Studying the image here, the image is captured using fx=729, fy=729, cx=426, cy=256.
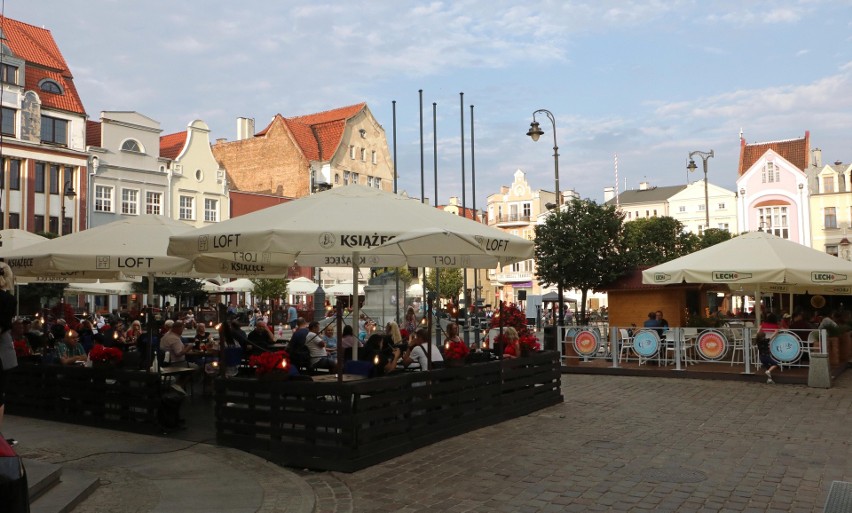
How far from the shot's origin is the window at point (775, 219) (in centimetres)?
6719

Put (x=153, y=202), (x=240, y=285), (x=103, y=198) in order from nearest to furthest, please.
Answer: (x=240, y=285) < (x=103, y=198) < (x=153, y=202)

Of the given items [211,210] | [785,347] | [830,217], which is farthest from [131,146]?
[830,217]

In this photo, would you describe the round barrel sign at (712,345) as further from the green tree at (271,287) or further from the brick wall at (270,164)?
the brick wall at (270,164)

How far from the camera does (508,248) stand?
33.1 feet

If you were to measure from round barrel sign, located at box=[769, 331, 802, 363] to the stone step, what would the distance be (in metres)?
13.5

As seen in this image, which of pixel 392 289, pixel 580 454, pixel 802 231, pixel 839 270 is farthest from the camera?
pixel 802 231

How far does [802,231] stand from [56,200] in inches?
2389

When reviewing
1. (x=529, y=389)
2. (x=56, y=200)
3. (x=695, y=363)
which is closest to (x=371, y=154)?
(x=56, y=200)

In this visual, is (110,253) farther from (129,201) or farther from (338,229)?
(129,201)

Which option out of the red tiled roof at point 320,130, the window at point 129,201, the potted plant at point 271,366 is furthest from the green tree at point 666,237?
the potted plant at point 271,366

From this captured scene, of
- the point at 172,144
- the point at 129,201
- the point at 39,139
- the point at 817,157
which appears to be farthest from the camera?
the point at 817,157

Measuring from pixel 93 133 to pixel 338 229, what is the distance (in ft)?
143

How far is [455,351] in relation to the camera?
9.90 meters

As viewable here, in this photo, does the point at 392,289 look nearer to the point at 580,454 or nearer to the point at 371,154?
the point at 580,454
